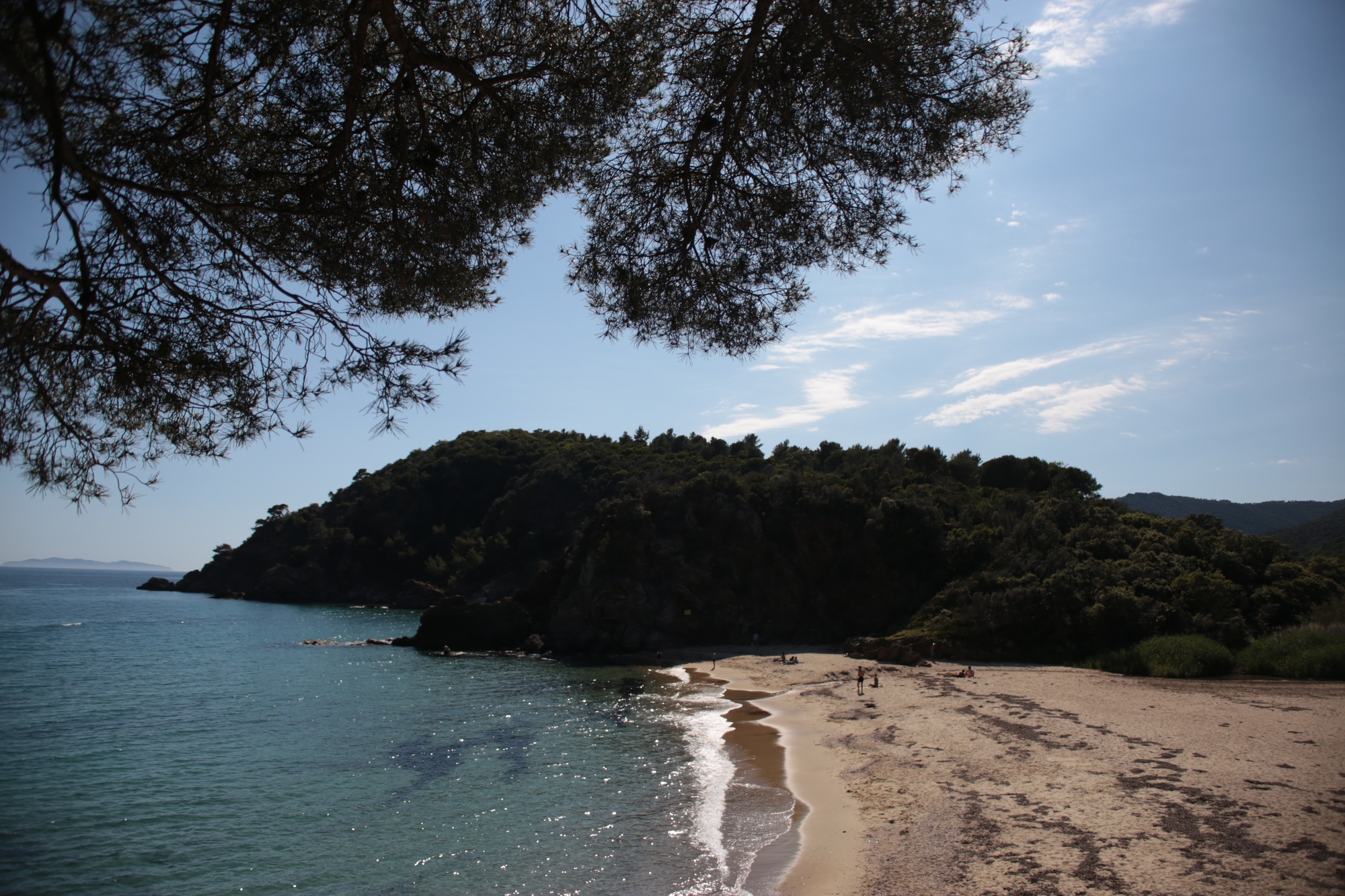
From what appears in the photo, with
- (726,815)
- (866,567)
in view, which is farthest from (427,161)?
(866,567)

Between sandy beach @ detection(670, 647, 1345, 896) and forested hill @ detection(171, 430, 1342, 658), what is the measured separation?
24.3ft

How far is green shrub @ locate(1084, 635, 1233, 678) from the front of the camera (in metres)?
17.8

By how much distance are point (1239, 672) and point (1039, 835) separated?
14.4 metres

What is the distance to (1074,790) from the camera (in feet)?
29.6

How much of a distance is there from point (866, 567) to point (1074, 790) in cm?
2676

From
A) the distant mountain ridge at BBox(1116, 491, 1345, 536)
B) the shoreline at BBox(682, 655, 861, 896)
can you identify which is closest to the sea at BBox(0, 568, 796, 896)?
the shoreline at BBox(682, 655, 861, 896)

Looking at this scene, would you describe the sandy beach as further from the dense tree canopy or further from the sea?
the dense tree canopy

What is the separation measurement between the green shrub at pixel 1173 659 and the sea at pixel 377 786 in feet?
38.2

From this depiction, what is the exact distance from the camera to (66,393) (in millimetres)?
4617

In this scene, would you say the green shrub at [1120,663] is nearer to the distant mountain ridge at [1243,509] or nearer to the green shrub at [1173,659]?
the green shrub at [1173,659]

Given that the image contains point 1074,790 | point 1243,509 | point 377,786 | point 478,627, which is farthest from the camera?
point 1243,509

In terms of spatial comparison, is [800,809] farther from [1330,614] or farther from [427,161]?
[1330,614]

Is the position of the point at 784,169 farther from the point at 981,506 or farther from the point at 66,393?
the point at 981,506

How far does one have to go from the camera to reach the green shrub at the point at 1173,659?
17844mm
